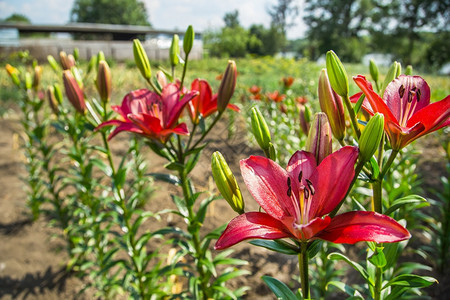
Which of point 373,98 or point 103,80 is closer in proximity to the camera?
point 373,98

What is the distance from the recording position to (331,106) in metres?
0.59

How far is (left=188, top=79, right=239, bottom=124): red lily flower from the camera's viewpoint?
36.5 inches

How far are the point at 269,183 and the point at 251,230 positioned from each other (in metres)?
0.09

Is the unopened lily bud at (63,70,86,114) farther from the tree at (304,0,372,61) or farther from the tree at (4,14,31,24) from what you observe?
the tree at (4,14,31,24)

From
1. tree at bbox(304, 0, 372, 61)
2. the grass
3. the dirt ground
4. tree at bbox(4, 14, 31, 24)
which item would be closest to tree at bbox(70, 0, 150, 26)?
tree at bbox(4, 14, 31, 24)

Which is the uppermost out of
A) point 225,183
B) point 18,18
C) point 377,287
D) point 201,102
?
point 18,18

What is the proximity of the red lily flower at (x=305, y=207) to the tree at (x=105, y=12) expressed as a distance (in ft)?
156

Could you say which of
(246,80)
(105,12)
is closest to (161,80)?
(246,80)

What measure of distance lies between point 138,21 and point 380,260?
165 ft

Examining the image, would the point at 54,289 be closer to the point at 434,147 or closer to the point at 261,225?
the point at 261,225

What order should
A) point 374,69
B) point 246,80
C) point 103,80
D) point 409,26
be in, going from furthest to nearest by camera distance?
Answer: 1. point 409,26
2. point 246,80
3. point 103,80
4. point 374,69

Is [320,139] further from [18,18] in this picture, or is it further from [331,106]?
[18,18]

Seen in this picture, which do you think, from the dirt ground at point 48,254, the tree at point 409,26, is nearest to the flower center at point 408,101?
the dirt ground at point 48,254

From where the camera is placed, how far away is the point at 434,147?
383cm
